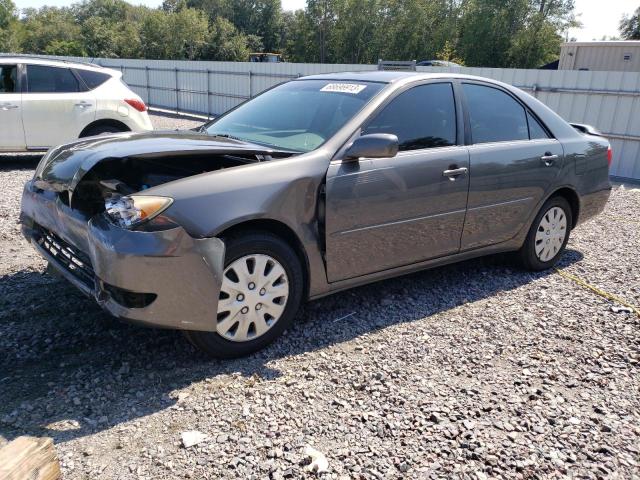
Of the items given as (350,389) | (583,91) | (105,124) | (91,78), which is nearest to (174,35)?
(91,78)

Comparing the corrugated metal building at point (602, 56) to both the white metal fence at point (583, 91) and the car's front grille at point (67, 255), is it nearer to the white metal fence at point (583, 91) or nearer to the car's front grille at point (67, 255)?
the white metal fence at point (583, 91)

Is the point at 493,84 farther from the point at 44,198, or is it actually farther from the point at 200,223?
the point at 44,198

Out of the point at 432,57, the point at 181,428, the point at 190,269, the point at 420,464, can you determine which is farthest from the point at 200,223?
the point at 432,57

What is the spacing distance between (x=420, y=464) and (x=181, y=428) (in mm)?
1174

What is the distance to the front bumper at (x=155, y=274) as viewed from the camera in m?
2.98

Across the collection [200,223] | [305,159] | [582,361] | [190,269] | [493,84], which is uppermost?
[493,84]

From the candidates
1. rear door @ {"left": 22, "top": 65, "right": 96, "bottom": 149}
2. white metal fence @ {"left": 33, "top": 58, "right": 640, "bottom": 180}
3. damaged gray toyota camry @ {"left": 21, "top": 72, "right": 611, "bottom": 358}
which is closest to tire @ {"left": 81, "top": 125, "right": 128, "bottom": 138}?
rear door @ {"left": 22, "top": 65, "right": 96, "bottom": 149}

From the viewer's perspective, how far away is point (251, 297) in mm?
3387

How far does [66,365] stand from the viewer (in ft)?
10.8

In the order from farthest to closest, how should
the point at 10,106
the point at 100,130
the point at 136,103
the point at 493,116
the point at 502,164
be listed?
the point at 136,103
the point at 100,130
the point at 10,106
the point at 493,116
the point at 502,164

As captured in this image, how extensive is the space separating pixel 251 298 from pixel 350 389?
2.57ft

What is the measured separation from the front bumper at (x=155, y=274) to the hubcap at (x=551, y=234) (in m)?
3.27

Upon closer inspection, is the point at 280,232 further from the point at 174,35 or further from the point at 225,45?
the point at 225,45

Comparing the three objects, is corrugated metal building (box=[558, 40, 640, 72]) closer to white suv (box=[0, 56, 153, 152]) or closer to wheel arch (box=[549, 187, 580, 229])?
wheel arch (box=[549, 187, 580, 229])
